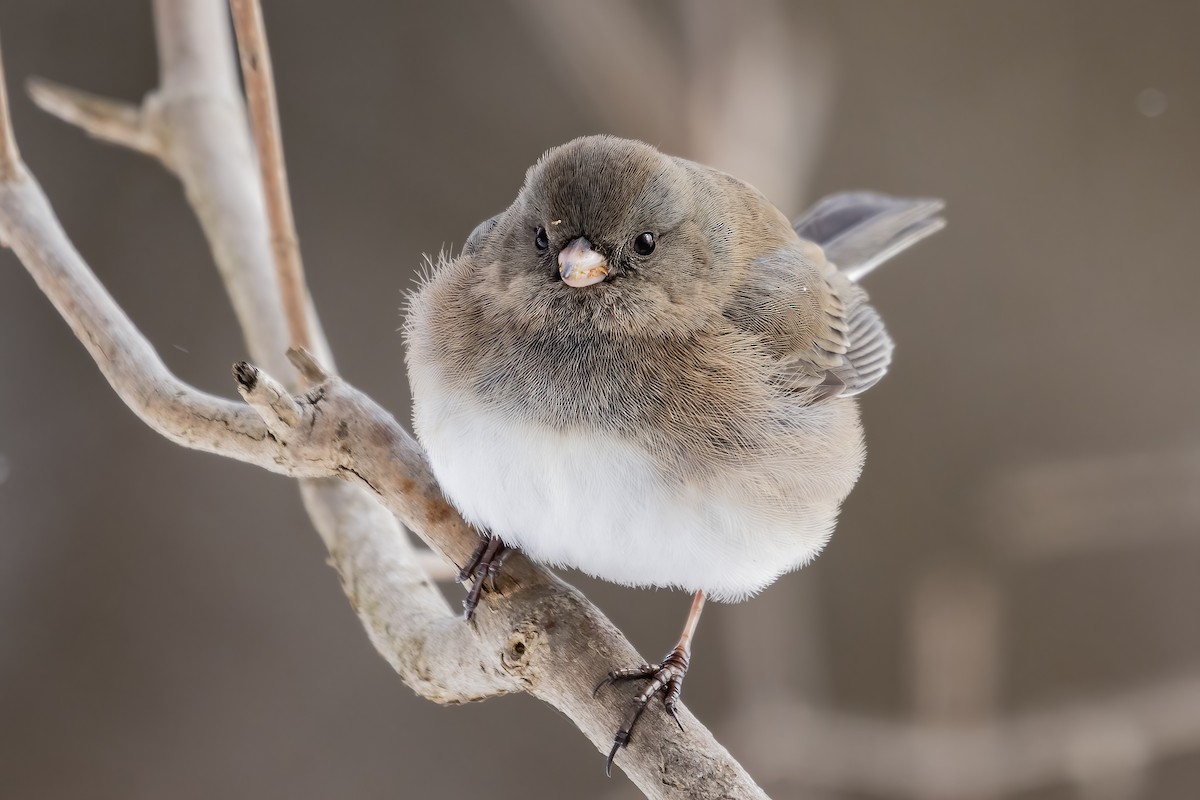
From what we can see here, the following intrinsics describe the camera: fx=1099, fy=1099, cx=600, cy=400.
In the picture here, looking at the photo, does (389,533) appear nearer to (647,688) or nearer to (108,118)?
(647,688)

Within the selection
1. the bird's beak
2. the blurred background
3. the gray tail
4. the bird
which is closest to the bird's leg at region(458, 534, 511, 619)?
the bird

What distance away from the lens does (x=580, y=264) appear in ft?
4.02

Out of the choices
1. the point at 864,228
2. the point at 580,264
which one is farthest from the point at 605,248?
the point at 864,228

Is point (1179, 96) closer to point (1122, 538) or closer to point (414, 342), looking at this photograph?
point (1122, 538)

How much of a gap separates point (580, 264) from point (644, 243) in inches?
4.0

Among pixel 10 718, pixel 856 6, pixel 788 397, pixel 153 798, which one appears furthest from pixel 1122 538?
pixel 10 718

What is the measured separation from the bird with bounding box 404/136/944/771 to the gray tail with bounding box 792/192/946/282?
510 millimetres

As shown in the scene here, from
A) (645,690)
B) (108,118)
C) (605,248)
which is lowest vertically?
(645,690)

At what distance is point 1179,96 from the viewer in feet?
9.19

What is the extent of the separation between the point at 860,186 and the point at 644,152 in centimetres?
180

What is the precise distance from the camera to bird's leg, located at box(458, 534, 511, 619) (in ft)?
4.17

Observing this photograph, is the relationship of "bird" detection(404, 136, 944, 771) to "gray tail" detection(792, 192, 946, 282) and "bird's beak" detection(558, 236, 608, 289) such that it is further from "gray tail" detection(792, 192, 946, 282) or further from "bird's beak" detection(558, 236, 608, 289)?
"gray tail" detection(792, 192, 946, 282)

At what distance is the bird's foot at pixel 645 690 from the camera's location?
1160 millimetres

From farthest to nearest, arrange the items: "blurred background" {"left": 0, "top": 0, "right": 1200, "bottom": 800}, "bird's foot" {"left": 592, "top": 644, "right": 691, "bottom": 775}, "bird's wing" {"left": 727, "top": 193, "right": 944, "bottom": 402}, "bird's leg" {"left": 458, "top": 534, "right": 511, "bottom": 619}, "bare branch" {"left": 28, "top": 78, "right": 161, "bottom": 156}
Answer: "blurred background" {"left": 0, "top": 0, "right": 1200, "bottom": 800} → "bare branch" {"left": 28, "top": 78, "right": 161, "bottom": 156} → "bird's wing" {"left": 727, "top": 193, "right": 944, "bottom": 402} → "bird's leg" {"left": 458, "top": 534, "right": 511, "bottom": 619} → "bird's foot" {"left": 592, "top": 644, "right": 691, "bottom": 775}
